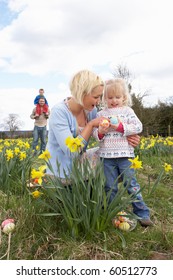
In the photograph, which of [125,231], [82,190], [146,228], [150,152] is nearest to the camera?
[82,190]

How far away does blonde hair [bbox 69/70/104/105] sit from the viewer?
225cm

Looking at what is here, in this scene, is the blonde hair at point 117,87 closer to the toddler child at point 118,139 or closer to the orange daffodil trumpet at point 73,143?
the toddler child at point 118,139

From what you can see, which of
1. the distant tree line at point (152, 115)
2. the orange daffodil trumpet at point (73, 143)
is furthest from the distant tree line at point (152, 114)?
the orange daffodil trumpet at point (73, 143)

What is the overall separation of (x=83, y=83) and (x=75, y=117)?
363 mm

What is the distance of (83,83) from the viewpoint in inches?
88.4

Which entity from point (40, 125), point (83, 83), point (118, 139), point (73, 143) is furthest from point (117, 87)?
point (40, 125)

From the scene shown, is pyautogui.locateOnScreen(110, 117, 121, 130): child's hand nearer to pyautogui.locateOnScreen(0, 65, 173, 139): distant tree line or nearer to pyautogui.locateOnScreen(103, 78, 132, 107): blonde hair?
pyautogui.locateOnScreen(103, 78, 132, 107): blonde hair

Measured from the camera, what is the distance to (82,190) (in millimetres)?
1958

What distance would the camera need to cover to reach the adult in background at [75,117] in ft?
7.46

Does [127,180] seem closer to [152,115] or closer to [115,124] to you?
[115,124]

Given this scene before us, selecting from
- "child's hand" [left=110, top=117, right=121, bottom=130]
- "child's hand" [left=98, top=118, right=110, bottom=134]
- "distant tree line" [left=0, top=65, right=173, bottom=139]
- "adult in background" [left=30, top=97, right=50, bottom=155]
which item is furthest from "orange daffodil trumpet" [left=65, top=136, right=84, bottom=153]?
"distant tree line" [left=0, top=65, right=173, bottom=139]
